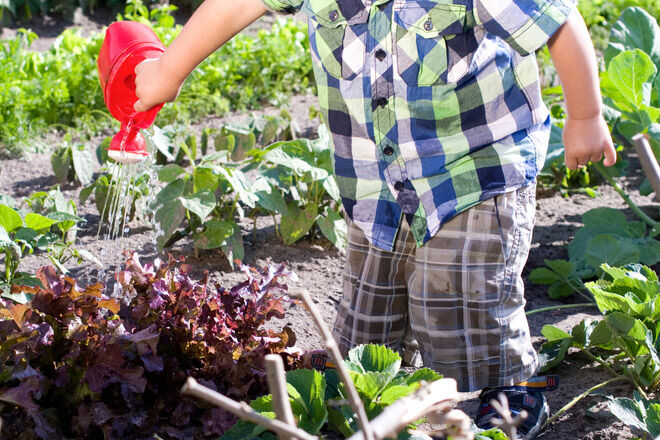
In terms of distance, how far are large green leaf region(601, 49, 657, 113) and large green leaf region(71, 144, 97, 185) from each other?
2.06 metres

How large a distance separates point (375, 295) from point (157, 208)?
3.16 ft

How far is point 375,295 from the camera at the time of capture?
2.33m

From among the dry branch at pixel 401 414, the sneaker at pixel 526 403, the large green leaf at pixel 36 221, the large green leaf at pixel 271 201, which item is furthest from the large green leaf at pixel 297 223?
the dry branch at pixel 401 414

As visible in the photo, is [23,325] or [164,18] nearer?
[23,325]

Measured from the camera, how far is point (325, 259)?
3.20 m

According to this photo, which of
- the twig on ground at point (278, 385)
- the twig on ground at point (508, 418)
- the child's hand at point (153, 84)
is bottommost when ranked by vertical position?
the twig on ground at point (508, 418)

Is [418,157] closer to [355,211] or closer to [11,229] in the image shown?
[355,211]

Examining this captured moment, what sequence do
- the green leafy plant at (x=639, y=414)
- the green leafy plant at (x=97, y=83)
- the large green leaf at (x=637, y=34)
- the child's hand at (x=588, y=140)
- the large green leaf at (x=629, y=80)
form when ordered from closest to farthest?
1. the green leafy plant at (x=639, y=414)
2. the child's hand at (x=588, y=140)
3. the large green leaf at (x=629, y=80)
4. the large green leaf at (x=637, y=34)
5. the green leafy plant at (x=97, y=83)

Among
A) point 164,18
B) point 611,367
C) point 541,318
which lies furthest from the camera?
point 164,18

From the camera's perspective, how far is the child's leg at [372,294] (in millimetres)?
2301

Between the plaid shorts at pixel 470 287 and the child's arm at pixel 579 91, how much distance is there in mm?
215

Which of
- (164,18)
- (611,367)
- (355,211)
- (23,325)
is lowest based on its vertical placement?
(611,367)

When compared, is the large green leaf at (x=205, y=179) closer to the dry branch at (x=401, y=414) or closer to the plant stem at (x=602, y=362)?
the plant stem at (x=602, y=362)

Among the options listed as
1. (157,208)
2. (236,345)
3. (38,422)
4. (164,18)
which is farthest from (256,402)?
(164,18)
